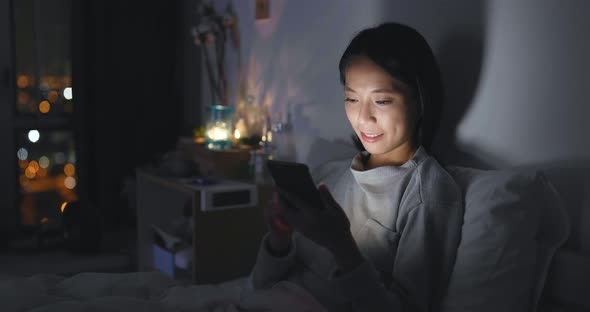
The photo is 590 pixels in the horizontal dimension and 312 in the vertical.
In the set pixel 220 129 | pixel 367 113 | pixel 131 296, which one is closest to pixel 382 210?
pixel 367 113

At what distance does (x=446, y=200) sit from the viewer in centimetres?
127

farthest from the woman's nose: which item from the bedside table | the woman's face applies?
the bedside table

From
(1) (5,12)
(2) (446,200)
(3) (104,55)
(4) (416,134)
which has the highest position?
(1) (5,12)

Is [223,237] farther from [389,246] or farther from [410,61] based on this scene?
[410,61]

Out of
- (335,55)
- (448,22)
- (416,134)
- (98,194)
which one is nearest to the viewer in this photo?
(416,134)

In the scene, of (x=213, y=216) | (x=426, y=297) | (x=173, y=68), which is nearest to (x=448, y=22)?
(x=426, y=297)

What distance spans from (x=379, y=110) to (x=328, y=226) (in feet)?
1.26

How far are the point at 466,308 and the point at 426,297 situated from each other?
0.29ft

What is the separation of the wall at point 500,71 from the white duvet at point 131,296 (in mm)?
699

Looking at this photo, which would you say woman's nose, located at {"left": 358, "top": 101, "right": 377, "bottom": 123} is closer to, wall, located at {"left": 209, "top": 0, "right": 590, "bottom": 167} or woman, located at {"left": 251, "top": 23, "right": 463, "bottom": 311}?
woman, located at {"left": 251, "top": 23, "right": 463, "bottom": 311}

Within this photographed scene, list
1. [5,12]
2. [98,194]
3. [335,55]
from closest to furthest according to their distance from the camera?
[335,55], [5,12], [98,194]

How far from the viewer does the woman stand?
1.18 metres

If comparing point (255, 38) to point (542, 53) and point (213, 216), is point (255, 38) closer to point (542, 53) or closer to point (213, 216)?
point (213, 216)

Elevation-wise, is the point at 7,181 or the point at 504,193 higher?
the point at 504,193
